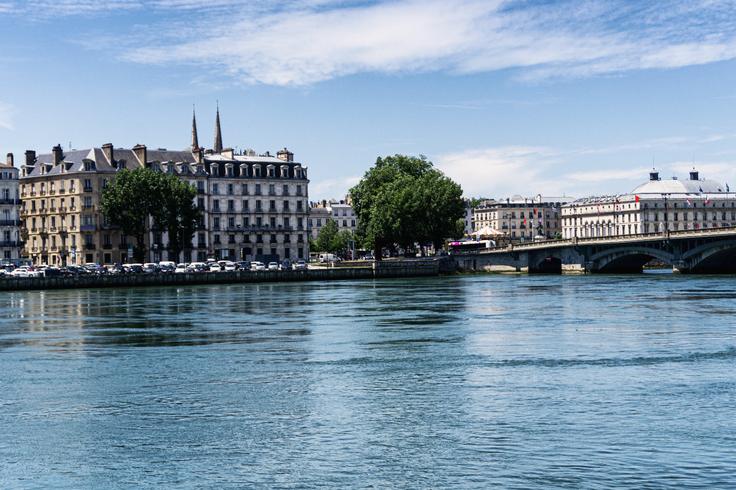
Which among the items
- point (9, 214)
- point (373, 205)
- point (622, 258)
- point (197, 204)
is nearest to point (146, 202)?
point (9, 214)

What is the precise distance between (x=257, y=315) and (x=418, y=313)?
10.4m

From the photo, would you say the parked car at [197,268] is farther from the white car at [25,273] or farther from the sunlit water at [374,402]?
the sunlit water at [374,402]

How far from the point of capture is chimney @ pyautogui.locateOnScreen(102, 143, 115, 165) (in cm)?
15212

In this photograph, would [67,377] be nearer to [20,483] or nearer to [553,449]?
[20,483]

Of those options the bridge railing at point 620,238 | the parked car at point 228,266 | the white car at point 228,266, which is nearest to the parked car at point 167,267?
the parked car at point 228,266

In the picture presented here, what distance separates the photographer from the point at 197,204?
160 meters

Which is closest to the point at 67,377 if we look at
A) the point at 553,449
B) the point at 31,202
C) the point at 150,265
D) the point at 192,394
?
the point at 192,394

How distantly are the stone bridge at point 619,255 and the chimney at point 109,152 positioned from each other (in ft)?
168

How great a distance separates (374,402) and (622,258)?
115m

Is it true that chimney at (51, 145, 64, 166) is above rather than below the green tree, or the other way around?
above

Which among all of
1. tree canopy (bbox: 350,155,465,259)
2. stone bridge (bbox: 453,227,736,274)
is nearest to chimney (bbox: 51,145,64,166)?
tree canopy (bbox: 350,155,465,259)

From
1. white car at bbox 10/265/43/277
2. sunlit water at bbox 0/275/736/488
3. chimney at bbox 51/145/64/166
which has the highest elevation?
chimney at bbox 51/145/64/166

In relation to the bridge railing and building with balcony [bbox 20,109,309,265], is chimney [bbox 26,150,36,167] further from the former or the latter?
the bridge railing

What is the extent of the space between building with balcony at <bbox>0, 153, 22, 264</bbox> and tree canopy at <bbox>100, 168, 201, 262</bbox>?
1106 cm
